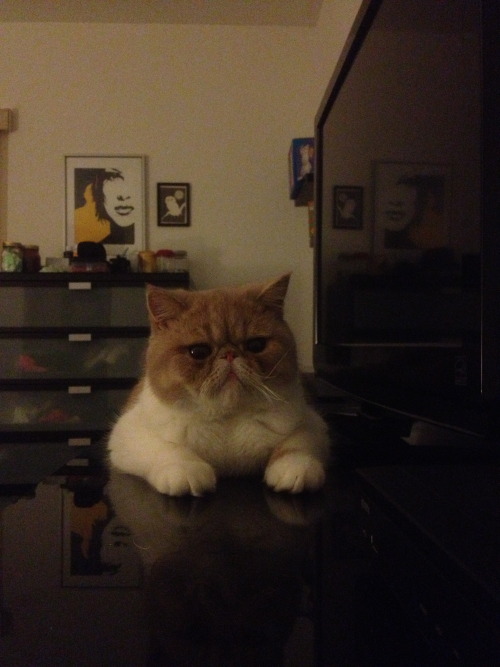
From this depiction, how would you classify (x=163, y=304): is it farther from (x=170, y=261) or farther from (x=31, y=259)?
(x=31, y=259)

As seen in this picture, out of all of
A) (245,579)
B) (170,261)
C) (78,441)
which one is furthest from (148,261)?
(245,579)

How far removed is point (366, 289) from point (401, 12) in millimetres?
443

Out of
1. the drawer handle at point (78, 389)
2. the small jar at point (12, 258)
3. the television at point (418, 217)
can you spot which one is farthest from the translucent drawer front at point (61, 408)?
the television at point (418, 217)

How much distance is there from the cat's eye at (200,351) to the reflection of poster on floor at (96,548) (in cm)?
25

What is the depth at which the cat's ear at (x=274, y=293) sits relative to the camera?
0.86 meters

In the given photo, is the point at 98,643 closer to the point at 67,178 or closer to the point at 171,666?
the point at 171,666

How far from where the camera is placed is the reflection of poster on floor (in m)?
0.46

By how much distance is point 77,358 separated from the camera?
91.0 inches

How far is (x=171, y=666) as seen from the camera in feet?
1.06

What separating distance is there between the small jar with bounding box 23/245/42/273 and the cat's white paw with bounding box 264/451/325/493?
2.21 m

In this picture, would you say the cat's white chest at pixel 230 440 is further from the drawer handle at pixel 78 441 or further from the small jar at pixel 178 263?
the small jar at pixel 178 263

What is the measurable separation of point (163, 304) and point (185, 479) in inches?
11.6

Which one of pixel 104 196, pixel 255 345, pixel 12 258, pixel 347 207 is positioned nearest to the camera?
pixel 255 345

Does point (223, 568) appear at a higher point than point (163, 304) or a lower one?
lower
